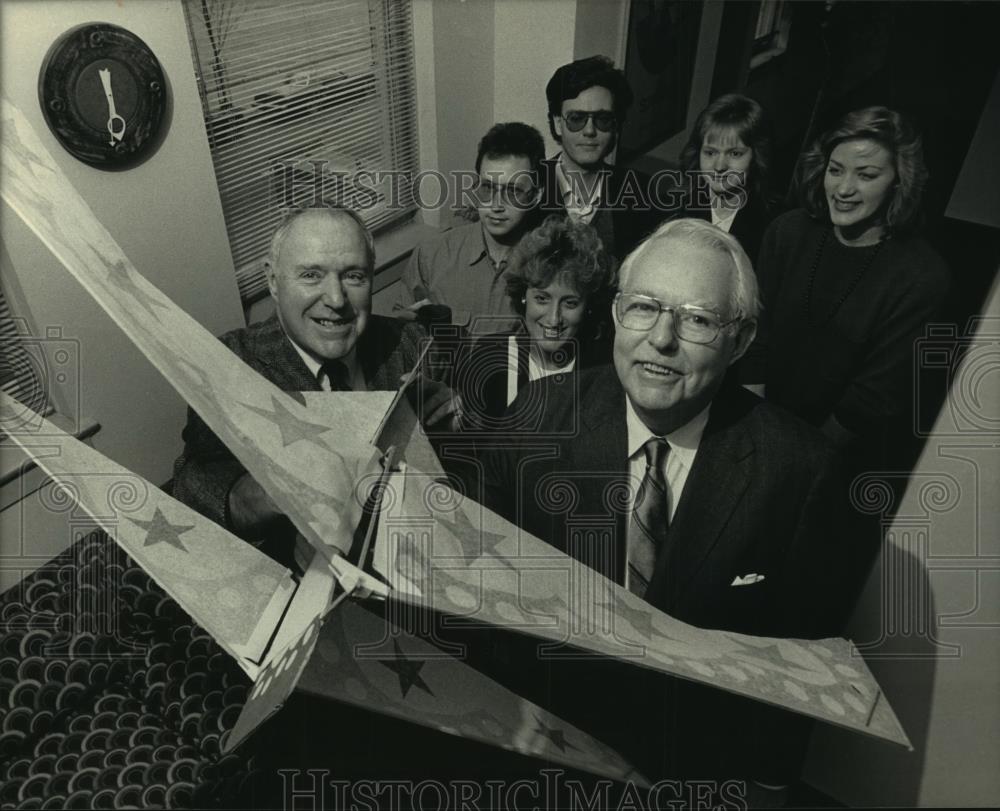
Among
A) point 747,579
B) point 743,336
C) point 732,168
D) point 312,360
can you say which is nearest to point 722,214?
point 732,168

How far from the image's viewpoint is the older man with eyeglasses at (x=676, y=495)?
2.48 ft

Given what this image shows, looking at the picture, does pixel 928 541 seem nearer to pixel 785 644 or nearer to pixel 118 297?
pixel 785 644

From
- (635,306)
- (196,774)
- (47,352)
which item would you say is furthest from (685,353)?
(196,774)

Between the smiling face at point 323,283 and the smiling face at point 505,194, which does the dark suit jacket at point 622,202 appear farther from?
the smiling face at point 323,283

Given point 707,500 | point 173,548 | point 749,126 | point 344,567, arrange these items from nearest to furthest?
point 344,567 → point 173,548 → point 707,500 → point 749,126

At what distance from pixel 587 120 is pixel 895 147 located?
41 cm

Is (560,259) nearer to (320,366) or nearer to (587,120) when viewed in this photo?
(587,120)

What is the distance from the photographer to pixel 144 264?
2.86 feet

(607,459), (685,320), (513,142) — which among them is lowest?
(607,459)

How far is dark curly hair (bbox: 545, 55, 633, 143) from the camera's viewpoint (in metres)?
0.94

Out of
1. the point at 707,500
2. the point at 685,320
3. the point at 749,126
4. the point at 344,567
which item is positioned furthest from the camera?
the point at 749,126

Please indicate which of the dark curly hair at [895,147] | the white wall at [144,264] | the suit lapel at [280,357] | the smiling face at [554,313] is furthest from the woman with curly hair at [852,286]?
the white wall at [144,264]

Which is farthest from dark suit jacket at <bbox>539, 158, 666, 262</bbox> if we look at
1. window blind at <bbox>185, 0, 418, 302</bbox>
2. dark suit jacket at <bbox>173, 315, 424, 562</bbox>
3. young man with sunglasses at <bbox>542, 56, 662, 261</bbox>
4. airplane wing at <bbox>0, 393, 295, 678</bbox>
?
airplane wing at <bbox>0, 393, 295, 678</bbox>

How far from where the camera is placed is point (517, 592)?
476 millimetres
